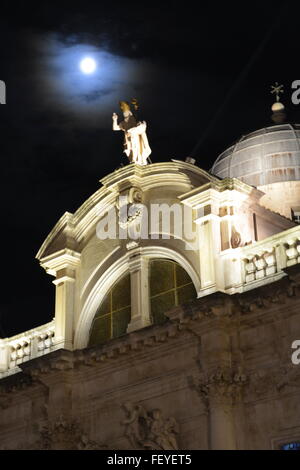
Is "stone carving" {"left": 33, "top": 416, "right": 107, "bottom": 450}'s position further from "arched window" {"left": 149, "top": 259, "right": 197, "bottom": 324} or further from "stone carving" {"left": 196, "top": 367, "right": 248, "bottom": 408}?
"stone carving" {"left": 196, "top": 367, "right": 248, "bottom": 408}

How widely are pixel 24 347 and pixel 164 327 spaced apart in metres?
6.50

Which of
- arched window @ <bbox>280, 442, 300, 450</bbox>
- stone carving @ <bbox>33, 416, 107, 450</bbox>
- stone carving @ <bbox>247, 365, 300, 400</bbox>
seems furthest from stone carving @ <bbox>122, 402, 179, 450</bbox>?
arched window @ <bbox>280, 442, 300, 450</bbox>

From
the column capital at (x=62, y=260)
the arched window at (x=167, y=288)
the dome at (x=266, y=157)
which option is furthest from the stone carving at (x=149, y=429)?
the dome at (x=266, y=157)

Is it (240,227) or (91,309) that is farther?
(91,309)

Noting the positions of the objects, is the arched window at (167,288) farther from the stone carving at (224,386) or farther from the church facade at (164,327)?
the stone carving at (224,386)

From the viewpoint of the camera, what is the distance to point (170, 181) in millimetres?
26016

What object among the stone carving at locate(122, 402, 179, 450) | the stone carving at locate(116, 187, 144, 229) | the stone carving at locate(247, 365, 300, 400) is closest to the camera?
the stone carving at locate(247, 365, 300, 400)

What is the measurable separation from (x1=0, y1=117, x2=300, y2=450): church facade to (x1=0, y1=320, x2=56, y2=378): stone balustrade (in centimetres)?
4

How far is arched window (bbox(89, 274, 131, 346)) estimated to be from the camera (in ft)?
85.7

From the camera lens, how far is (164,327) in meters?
23.5

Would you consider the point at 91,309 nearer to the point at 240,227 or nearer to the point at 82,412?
the point at 82,412

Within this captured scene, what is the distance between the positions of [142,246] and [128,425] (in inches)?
205
